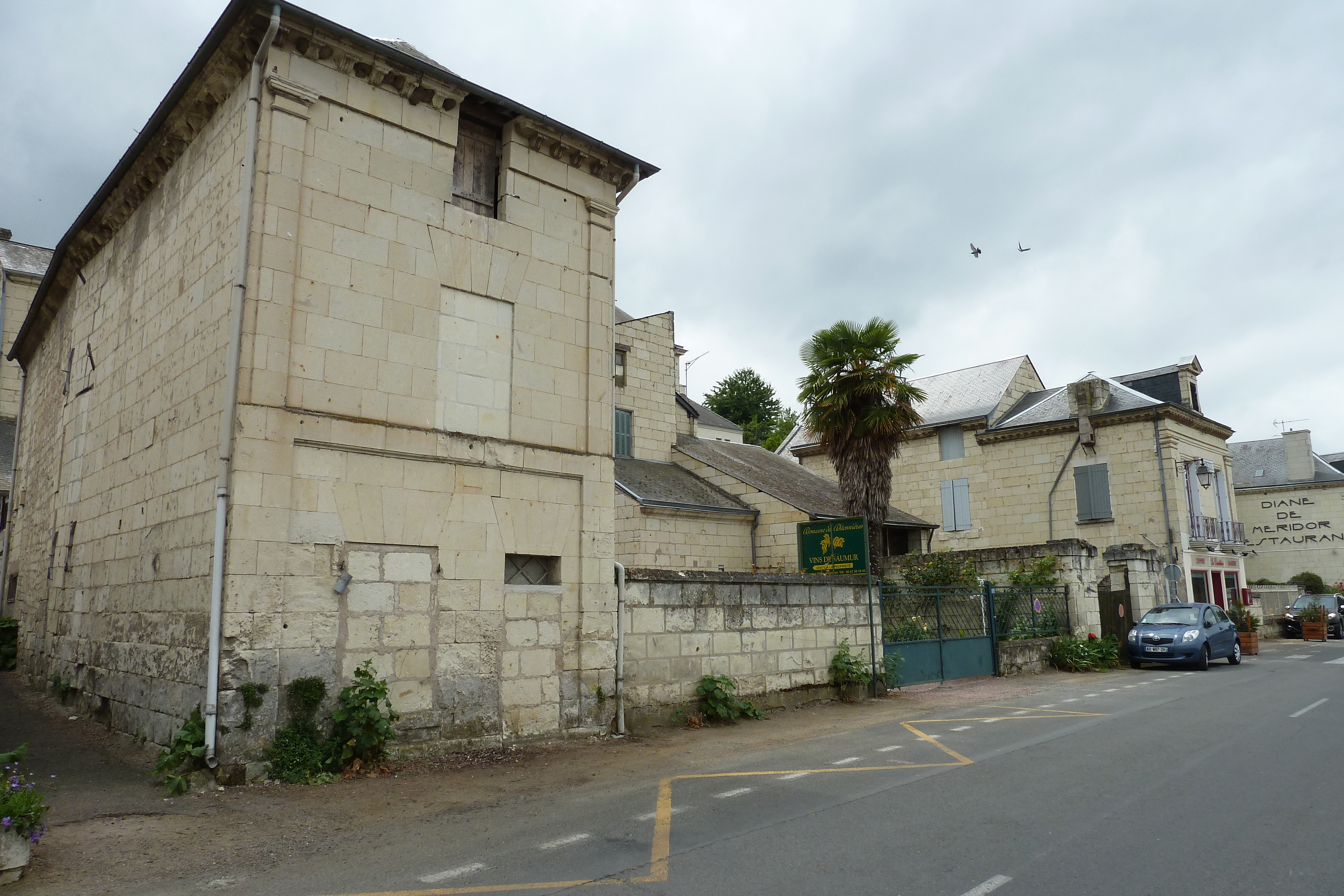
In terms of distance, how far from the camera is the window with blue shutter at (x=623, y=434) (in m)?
23.1

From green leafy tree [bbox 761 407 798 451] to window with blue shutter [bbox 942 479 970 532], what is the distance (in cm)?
1664

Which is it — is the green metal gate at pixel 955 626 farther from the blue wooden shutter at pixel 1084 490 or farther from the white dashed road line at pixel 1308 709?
the blue wooden shutter at pixel 1084 490

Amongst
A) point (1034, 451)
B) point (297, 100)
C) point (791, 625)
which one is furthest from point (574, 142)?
point (1034, 451)

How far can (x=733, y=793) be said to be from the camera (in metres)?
6.91

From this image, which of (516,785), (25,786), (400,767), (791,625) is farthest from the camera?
(791,625)

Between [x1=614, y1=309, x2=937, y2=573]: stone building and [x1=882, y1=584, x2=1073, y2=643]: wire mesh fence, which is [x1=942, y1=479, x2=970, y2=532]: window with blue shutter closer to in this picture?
[x1=614, y1=309, x2=937, y2=573]: stone building

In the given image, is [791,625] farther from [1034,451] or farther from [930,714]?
[1034,451]

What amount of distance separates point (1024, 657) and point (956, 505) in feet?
42.4

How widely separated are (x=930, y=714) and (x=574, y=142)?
876cm

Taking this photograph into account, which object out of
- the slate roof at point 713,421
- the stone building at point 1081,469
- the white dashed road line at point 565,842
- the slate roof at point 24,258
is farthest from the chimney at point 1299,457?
the slate roof at point 24,258

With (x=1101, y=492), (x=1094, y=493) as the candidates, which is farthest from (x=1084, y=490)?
(x=1101, y=492)

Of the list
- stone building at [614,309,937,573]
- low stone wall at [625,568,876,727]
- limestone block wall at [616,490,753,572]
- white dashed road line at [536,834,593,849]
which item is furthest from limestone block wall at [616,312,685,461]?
white dashed road line at [536,834,593,849]

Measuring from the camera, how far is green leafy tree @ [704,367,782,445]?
50.8 metres

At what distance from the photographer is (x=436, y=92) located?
9352 millimetres
